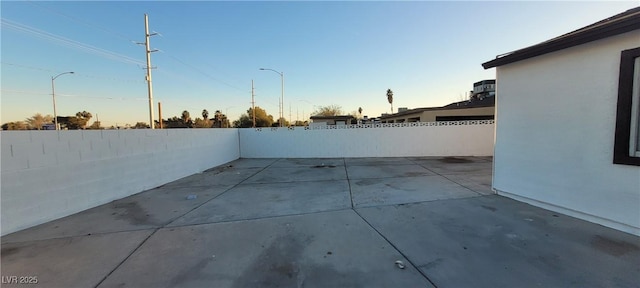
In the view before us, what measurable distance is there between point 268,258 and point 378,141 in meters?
9.83

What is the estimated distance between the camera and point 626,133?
3.09m

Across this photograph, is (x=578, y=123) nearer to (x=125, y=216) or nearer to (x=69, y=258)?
(x=69, y=258)

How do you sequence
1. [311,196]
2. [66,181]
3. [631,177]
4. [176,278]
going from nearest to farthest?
[176,278] < [631,177] < [66,181] < [311,196]

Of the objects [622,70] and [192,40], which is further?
[192,40]

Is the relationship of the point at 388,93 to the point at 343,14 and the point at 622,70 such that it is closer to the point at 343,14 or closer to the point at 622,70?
the point at 343,14

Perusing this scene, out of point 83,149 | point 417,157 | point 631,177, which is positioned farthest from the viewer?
point 417,157

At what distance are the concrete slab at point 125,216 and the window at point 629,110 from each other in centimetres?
642

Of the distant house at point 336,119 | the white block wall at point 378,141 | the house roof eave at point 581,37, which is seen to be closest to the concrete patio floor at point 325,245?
the house roof eave at point 581,37

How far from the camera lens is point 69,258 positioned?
2717 millimetres

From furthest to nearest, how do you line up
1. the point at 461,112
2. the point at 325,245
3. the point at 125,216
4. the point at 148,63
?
the point at 461,112 → the point at 148,63 → the point at 125,216 → the point at 325,245

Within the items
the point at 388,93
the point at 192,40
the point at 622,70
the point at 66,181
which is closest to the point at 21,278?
the point at 66,181

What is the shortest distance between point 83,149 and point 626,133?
8.51m

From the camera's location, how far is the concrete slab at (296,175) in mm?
7087

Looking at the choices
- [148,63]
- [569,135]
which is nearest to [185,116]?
[148,63]
